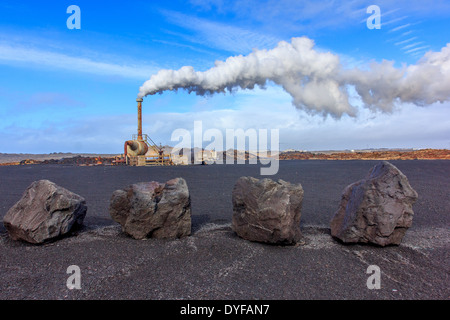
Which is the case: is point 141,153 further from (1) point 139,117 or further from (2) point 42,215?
(2) point 42,215

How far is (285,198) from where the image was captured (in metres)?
6.39

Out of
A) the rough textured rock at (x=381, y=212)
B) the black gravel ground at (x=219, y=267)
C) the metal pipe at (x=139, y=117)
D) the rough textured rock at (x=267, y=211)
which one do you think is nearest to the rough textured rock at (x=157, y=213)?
the black gravel ground at (x=219, y=267)

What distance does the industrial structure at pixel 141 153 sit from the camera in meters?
39.0

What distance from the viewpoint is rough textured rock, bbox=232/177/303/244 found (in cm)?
620

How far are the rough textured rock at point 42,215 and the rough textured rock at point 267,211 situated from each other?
12.4 ft

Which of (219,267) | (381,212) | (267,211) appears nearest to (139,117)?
(267,211)

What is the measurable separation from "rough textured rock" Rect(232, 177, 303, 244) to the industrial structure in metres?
33.3

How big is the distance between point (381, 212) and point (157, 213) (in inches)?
186

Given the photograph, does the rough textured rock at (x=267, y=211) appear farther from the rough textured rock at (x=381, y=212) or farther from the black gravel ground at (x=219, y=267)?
the rough textured rock at (x=381, y=212)

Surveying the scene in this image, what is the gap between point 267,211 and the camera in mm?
6305

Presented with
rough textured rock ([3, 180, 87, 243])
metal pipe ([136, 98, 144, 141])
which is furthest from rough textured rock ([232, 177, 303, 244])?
metal pipe ([136, 98, 144, 141])

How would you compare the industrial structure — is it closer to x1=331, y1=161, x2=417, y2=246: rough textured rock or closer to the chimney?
the chimney
